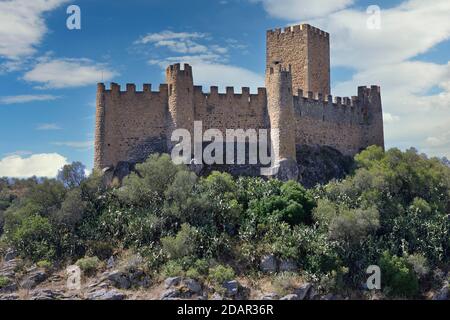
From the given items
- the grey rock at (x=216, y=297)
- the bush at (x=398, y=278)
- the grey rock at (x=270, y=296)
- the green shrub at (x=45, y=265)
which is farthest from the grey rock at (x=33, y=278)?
the bush at (x=398, y=278)

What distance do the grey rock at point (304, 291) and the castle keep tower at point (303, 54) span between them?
17937 millimetres

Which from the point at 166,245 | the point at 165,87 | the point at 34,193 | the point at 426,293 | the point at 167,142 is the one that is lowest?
the point at 426,293

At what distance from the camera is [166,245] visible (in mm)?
38406

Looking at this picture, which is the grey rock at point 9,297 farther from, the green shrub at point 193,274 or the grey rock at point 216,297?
the grey rock at point 216,297

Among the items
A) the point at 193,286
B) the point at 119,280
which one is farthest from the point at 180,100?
the point at 193,286

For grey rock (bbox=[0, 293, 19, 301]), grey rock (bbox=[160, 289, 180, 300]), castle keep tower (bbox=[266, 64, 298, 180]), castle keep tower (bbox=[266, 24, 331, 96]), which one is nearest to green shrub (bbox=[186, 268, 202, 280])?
grey rock (bbox=[160, 289, 180, 300])

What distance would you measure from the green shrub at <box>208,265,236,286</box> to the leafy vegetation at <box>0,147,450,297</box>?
0.18 feet

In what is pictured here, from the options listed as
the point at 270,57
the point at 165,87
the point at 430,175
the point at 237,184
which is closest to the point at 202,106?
the point at 165,87

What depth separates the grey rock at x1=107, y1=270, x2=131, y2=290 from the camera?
3728cm

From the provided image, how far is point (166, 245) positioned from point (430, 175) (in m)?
18.5

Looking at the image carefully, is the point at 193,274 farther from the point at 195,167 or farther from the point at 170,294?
the point at 195,167

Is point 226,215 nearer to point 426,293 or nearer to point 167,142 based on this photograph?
point 167,142

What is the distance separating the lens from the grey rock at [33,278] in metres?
38.0

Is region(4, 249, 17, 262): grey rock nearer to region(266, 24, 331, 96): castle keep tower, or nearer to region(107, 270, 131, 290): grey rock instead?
region(107, 270, 131, 290): grey rock
